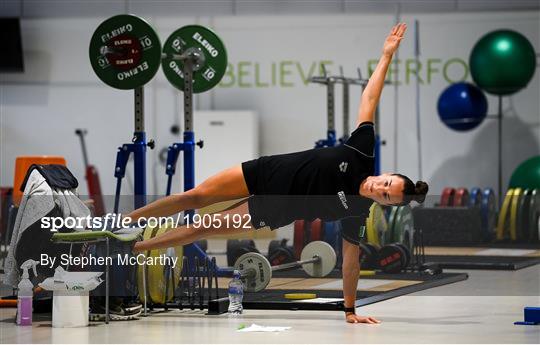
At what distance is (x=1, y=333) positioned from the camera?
535 centimetres

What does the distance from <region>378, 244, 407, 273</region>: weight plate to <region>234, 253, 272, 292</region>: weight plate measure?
7.20 feet

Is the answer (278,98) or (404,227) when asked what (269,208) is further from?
(278,98)

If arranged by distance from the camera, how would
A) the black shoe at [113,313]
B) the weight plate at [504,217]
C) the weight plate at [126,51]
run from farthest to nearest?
the weight plate at [504,217] → the weight plate at [126,51] → the black shoe at [113,313]

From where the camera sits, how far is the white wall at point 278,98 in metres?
13.2

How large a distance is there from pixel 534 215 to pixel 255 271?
5.59m

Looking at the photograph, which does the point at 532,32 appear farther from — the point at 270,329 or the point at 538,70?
the point at 270,329

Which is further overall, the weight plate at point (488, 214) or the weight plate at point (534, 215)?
the weight plate at point (488, 214)

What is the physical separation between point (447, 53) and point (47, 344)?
917 cm

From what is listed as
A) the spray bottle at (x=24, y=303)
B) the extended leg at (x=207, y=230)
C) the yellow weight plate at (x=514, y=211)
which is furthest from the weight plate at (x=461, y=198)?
the spray bottle at (x=24, y=303)

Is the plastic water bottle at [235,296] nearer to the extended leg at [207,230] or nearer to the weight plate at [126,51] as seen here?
the extended leg at [207,230]

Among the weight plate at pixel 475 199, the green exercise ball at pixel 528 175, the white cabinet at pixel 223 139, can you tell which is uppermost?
the white cabinet at pixel 223 139

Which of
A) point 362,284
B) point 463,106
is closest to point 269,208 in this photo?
point 362,284

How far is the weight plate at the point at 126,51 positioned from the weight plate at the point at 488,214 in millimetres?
5899

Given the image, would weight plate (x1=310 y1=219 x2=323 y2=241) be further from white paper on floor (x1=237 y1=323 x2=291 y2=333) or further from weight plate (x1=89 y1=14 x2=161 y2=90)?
white paper on floor (x1=237 y1=323 x2=291 y2=333)
